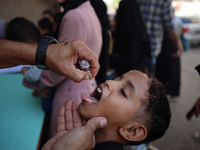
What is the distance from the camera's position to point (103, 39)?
1.90 m

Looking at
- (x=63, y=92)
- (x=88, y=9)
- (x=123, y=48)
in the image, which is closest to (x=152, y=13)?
(x=123, y=48)

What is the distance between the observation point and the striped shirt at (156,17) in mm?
2910

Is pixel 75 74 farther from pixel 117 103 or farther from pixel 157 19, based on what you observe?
pixel 157 19

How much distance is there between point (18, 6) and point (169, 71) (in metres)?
3.88

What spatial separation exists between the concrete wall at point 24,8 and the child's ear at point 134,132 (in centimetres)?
387

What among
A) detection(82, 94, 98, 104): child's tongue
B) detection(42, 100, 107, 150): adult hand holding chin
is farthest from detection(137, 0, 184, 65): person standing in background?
detection(42, 100, 107, 150): adult hand holding chin

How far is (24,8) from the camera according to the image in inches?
165

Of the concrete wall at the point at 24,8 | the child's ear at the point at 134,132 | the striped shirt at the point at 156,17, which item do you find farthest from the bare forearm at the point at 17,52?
the concrete wall at the point at 24,8

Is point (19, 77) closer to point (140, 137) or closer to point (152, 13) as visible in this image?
point (140, 137)

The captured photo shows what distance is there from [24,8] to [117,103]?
4.04m

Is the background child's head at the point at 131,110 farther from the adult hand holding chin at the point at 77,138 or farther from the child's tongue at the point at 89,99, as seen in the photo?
the adult hand holding chin at the point at 77,138

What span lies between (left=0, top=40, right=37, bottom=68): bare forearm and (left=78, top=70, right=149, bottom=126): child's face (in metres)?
0.48

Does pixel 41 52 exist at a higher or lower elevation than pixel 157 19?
higher

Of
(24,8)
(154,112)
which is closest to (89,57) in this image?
(154,112)
